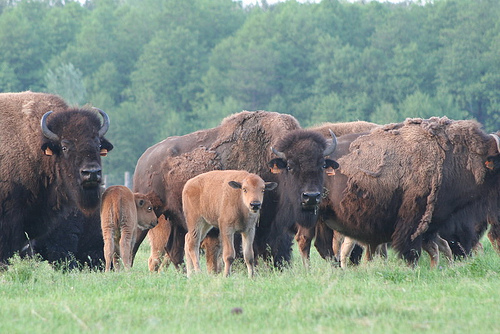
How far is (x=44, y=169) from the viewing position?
1043 centimetres

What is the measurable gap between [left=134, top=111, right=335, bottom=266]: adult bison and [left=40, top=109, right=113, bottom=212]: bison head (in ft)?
6.23

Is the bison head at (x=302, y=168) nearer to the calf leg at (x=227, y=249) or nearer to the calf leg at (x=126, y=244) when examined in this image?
the calf leg at (x=227, y=249)

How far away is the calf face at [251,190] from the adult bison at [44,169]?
1.77 meters

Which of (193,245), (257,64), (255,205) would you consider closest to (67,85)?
(257,64)

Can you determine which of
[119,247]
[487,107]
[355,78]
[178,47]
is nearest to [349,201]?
[119,247]

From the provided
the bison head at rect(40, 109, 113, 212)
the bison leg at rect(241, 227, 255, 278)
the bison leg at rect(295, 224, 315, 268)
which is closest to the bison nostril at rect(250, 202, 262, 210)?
the bison leg at rect(241, 227, 255, 278)

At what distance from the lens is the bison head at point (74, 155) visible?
10102mm

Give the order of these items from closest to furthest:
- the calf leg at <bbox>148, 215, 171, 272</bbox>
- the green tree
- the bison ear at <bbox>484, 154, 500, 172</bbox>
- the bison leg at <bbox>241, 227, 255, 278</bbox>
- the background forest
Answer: the bison leg at <bbox>241, 227, 255, 278</bbox>
the bison ear at <bbox>484, 154, 500, 172</bbox>
the calf leg at <bbox>148, 215, 171, 272</bbox>
the green tree
the background forest

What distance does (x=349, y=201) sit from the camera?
1126 centimetres

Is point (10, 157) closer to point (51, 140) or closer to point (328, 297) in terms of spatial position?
point (51, 140)

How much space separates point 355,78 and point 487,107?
10.0m

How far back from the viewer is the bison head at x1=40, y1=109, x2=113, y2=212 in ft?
33.1

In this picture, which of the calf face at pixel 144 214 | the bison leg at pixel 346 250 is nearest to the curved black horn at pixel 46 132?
the calf face at pixel 144 214

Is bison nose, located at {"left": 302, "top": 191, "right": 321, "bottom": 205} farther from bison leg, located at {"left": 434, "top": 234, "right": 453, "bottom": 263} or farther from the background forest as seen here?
the background forest
